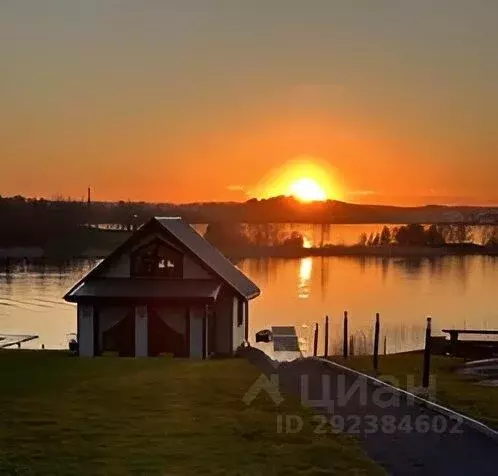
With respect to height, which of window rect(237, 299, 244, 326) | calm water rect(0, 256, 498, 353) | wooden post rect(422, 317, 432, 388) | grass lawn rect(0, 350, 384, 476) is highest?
wooden post rect(422, 317, 432, 388)

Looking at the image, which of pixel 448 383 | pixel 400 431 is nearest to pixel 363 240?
pixel 448 383

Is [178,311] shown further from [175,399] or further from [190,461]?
[190,461]

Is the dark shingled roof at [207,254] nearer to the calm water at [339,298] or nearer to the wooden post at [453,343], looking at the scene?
the calm water at [339,298]

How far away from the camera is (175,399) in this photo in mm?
11984

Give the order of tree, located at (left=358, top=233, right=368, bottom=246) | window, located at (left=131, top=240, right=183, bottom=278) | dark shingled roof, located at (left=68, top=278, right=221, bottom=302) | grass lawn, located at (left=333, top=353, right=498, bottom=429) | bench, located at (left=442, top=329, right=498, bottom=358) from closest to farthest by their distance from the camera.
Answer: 1. grass lawn, located at (left=333, top=353, right=498, bottom=429)
2. bench, located at (left=442, top=329, right=498, bottom=358)
3. dark shingled roof, located at (left=68, top=278, right=221, bottom=302)
4. window, located at (left=131, top=240, right=183, bottom=278)
5. tree, located at (left=358, top=233, right=368, bottom=246)

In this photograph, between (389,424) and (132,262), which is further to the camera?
(132,262)

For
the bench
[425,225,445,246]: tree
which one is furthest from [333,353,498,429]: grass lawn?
[425,225,445,246]: tree

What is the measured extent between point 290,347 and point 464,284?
43364mm

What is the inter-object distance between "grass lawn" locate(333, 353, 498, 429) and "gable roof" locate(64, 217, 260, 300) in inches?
330

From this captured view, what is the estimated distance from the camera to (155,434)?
9312mm

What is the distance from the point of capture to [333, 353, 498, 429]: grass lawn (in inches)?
429

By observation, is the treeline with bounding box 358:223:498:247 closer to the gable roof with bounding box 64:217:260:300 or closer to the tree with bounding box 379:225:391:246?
the tree with bounding box 379:225:391:246

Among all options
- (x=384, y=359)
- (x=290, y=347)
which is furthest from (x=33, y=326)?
(x=384, y=359)

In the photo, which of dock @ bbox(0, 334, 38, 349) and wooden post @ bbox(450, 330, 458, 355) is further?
dock @ bbox(0, 334, 38, 349)
